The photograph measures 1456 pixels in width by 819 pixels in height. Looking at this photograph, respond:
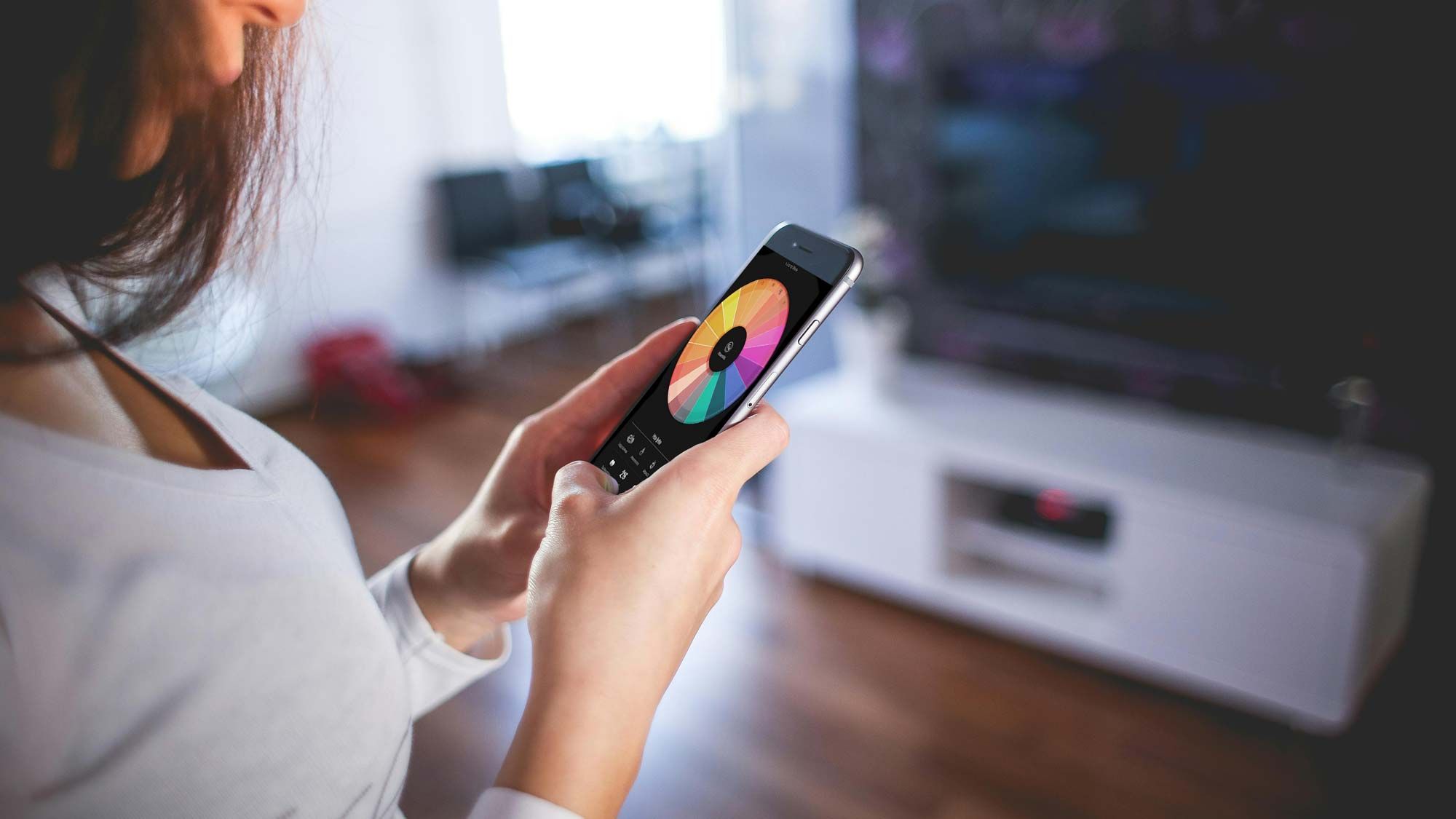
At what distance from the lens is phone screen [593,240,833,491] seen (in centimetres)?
66

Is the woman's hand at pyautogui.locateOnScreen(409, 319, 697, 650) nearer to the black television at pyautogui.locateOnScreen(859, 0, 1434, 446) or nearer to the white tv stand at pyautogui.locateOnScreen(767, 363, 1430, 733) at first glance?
the white tv stand at pyautogui.locateOnScreen(767, 363, 1430, 733)

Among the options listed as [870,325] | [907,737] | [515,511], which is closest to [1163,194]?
[870,325]

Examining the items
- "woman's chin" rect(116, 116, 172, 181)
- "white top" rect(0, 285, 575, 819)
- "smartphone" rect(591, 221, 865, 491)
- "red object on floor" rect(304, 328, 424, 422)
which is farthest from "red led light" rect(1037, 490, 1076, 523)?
"red object on floor" rect(304, 328, 424, 422)

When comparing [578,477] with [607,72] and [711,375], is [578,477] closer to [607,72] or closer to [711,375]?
[711,375]

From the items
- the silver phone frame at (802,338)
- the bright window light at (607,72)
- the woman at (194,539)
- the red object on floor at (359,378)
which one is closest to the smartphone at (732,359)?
the silver phone frame at (802,338)

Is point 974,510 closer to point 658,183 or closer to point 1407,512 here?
point 1407,512

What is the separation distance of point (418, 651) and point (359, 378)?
318 cm

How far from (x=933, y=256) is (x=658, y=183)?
3018 millimetres

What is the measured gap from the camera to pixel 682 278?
17.4 feet

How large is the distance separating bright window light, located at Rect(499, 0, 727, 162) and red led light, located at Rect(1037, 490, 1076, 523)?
301cm

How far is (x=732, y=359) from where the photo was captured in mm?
685

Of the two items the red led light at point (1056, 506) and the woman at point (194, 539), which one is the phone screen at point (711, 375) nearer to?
the woman at point (194, 539)

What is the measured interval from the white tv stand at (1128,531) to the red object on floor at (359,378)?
178cm

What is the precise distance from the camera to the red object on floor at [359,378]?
362cm
